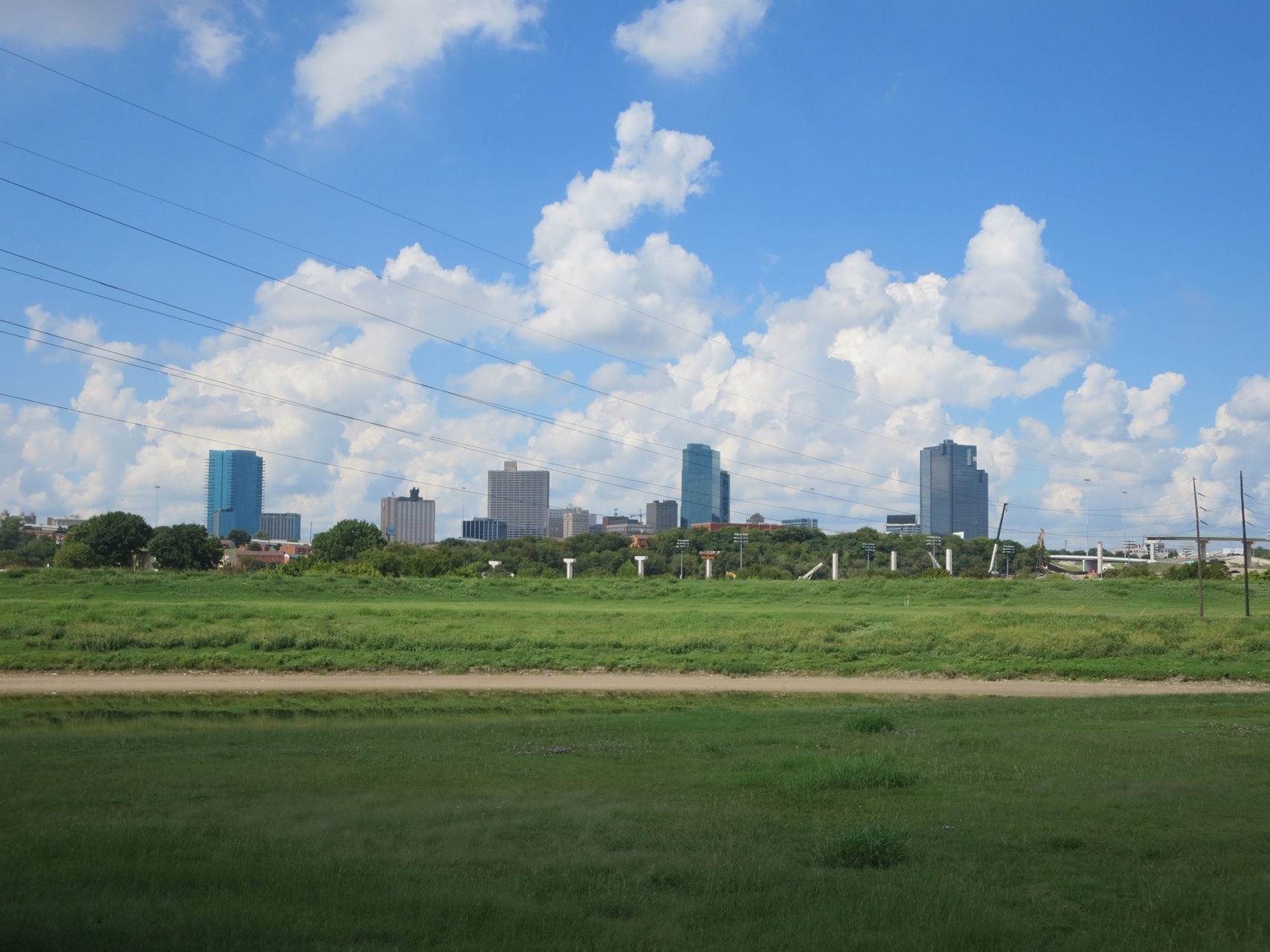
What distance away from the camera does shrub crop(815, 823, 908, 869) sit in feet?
27.2

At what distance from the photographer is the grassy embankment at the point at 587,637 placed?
36.4 meters

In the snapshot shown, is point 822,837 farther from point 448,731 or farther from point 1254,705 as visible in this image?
point 1254,705

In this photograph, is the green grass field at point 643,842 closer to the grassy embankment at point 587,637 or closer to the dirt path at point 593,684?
the dirt path at point 593,684

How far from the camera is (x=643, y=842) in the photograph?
8938mm

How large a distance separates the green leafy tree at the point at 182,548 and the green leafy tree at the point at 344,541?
1457 centimetres

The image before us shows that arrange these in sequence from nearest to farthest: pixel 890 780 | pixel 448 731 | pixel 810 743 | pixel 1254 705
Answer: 1. pixel 890 780
2. pixel 810 743
3. pixel 448 731
4. pixel 1254 705

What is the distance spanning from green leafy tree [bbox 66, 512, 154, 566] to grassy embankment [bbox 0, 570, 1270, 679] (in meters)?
53.9

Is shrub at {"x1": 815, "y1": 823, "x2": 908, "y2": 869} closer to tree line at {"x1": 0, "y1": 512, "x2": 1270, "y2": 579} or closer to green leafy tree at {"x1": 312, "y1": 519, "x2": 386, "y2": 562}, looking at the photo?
tree line at {"x1": 0, "y1": 512, "x2": 1270, "y2": 579}

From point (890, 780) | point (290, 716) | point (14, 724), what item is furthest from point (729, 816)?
point (14, 724)

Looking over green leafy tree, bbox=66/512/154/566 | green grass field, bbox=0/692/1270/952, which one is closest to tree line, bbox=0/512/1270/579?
green leafy tree, bbox=66/512/154/566

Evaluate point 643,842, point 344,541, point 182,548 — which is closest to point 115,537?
point 182,548

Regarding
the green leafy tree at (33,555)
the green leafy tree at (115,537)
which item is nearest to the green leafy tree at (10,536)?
the green leafy tree at (33,555)

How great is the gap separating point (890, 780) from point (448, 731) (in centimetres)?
915

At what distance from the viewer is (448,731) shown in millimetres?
18234
